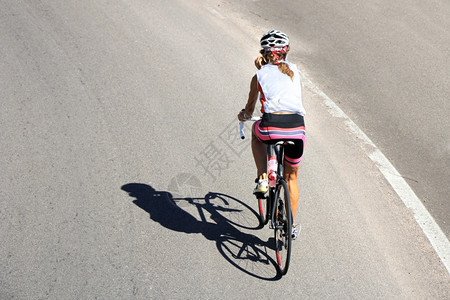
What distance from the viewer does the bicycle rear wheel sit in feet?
14.8

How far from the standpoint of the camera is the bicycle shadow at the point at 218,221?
496 cm

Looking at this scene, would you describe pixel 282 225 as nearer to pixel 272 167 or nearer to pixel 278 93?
pixel 272 167

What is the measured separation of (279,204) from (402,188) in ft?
7.12

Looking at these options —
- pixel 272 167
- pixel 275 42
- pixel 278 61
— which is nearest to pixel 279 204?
pixel 272 167

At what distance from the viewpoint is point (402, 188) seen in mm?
6191

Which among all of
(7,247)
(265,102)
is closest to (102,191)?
(7,247)

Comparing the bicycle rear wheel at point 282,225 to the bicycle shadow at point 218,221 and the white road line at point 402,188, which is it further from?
the white road line at point 402,188

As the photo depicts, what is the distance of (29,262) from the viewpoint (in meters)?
4.60

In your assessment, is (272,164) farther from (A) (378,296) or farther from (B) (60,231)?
(B) (60,231)

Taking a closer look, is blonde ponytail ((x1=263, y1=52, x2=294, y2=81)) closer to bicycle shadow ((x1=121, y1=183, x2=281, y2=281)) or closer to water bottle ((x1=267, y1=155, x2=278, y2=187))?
water bottle ((x1=267, y1=155, x2=278, y2=187))

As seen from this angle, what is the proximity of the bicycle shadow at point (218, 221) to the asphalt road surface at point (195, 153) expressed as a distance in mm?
18

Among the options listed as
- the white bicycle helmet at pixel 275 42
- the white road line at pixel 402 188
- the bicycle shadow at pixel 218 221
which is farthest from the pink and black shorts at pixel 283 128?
the white road line at pixel 402 188

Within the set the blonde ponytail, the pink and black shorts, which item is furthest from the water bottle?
the blonde ponytail

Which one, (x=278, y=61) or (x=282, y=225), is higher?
(x=278, y=61)
